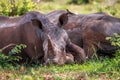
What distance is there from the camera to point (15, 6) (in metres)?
16.6

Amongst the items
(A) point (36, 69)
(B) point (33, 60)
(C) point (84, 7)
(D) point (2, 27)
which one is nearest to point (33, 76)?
(A) point (36, 69)

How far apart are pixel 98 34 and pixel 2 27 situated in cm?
227

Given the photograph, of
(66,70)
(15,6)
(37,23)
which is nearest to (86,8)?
(15,6)

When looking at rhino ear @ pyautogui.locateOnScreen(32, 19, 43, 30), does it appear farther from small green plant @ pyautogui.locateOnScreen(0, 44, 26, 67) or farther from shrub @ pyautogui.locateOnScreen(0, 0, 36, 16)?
shrub @ pyautogui.locateOnScreen(0, 0, 36, 16)

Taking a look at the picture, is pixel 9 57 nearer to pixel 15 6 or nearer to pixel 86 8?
pixel 15 6

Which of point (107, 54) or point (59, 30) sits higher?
point (59, 30)

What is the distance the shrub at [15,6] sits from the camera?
645 inches

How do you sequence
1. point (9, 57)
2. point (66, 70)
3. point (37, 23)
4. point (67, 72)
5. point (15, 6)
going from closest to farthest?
point (67, 72) → point (66, 70) → point (9, 57) → point (37, 23) → point (15, 6)

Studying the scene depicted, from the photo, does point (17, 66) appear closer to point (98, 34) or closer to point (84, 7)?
point (98, 34)

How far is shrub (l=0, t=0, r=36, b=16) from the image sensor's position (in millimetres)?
16375

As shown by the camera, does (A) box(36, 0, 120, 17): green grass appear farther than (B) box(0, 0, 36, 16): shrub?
Yes

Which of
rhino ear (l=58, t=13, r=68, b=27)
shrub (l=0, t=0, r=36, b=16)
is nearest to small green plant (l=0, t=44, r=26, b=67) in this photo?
rhino ear (l=58, t=13, r=68, b=27)

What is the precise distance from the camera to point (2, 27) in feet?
45.5

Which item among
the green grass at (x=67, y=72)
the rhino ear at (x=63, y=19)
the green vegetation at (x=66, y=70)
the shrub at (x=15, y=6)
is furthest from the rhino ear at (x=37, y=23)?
the shrub at (x=15, y=6)
